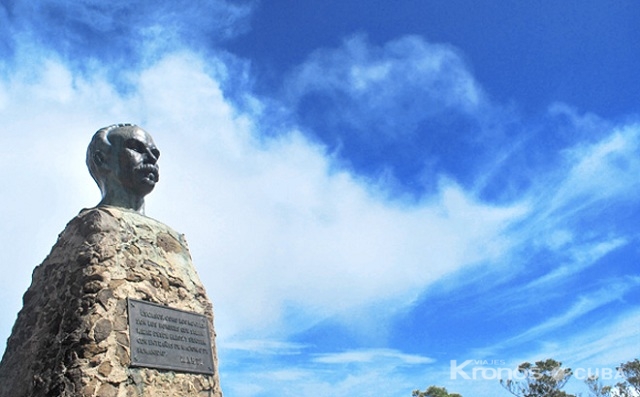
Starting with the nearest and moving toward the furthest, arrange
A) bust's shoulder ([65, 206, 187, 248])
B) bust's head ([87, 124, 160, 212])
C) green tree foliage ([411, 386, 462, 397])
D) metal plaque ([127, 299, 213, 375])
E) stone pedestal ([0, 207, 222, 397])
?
stone pedestal ([0, 207, 222, 397]) < metal plaque ([127, 299, 213, 375]) < bust's shoulder ([65, 206, 187, 248]) < bust's head ([87, 124, 160, 212]) < green tree foliage ([411, 386, 462, 397])

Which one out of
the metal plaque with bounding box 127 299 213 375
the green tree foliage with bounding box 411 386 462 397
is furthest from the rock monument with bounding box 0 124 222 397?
the green tree foliage with bounding box 411 386 462 397

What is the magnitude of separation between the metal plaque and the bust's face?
1.22 metres

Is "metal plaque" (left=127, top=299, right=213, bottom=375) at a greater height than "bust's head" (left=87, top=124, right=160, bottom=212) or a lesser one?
lesser

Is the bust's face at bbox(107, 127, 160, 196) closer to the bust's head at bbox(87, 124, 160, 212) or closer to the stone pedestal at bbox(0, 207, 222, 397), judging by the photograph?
the bust's head at bbox(87, 124, 160, 212)

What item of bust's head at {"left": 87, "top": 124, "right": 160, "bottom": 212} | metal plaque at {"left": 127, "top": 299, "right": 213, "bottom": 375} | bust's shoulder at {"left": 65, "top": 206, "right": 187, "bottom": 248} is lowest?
metal plaque at {"left": 127, "top": 299, "right": 213, "bottom": 375}

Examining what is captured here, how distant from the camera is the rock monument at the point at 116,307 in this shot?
413cm

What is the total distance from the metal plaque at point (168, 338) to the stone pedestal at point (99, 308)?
0.17ft

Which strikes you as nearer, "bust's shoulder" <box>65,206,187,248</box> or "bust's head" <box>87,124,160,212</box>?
"bust's shoulder" <box>65,206,187,248</box>

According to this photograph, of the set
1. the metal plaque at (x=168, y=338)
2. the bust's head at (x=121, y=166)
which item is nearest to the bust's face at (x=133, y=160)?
the bust's head at (x=121, y=166)

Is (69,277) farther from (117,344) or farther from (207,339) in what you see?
(207,339)

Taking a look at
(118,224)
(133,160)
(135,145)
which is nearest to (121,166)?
(133,160)

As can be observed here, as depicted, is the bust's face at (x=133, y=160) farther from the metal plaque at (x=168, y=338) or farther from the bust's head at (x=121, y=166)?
the metal plaque at (x=168, y=338)

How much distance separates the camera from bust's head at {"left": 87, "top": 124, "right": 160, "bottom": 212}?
5.32 meters

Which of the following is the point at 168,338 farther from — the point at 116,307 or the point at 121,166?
the point at 121,166
